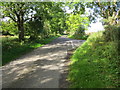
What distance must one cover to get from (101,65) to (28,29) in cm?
1673

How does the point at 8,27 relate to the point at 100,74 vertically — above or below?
above

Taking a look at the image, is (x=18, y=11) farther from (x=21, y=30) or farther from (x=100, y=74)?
(x=100, y=74)

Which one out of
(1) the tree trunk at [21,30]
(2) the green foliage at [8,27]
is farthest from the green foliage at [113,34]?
(1) the tree trunk at [21,30]

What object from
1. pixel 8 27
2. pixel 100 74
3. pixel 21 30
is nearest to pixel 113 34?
pixel 100 74

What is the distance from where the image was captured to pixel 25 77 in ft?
19.8

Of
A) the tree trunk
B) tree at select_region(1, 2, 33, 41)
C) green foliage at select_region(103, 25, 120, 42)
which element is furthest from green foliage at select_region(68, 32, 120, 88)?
the tree trunk

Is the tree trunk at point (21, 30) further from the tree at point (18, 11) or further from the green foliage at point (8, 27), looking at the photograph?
the green foliage at point (8, 27)

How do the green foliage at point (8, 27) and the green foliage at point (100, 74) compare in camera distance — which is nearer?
the green foliage at point (100, 74)

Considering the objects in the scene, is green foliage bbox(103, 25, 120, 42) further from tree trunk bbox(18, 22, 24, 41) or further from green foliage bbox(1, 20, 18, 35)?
tree trunk bbox(18, 22, 24, 41)

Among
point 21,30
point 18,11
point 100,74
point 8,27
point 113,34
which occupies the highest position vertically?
point 18,11

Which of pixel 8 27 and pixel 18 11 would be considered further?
pixel 18 11

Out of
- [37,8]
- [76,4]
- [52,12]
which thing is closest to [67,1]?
[76,4]

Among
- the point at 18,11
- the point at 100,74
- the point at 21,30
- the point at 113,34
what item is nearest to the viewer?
the point at 100,74

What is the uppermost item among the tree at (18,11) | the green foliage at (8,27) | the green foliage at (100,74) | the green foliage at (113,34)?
the tree at (18,11)
